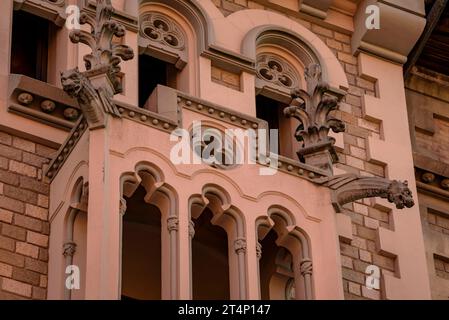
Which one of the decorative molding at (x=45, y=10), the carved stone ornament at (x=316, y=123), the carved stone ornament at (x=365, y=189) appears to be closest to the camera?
the carved stone ornament at (x=365, y=189)

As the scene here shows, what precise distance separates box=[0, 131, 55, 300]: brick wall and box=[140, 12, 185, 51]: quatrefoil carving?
213 centimetres

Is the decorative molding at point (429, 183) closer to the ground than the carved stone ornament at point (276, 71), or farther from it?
closer to the ground

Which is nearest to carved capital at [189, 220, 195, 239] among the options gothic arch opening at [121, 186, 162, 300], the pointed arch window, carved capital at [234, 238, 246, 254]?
carved capital at [234, 238, 246, 254]

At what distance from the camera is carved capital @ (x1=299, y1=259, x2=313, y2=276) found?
1777 centimetres

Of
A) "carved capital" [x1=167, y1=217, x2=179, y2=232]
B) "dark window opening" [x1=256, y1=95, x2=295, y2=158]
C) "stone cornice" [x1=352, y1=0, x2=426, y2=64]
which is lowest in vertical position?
"carved capital" [x1=167, y1=217, x2=179, y2=232]

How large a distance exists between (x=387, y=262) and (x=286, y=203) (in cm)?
179

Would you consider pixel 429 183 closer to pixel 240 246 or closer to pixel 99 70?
pixel 240 246

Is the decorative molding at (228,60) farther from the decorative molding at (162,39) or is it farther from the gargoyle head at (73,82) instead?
the gargoyle head at (73,82)

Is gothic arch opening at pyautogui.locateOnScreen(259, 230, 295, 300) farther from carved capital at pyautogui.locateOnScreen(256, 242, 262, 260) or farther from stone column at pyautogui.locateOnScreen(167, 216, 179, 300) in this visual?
stone column at pyautogui.locateOnScreen(167, 216, 179, 300)

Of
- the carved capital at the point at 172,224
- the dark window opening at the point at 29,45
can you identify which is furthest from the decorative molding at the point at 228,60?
the carved capital at the point at 172,224

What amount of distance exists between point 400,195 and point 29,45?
382 centimetres

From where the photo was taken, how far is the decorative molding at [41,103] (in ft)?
60.5

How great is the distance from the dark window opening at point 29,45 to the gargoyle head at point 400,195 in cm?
339

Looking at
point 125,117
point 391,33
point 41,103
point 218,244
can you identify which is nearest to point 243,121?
point 218,244
